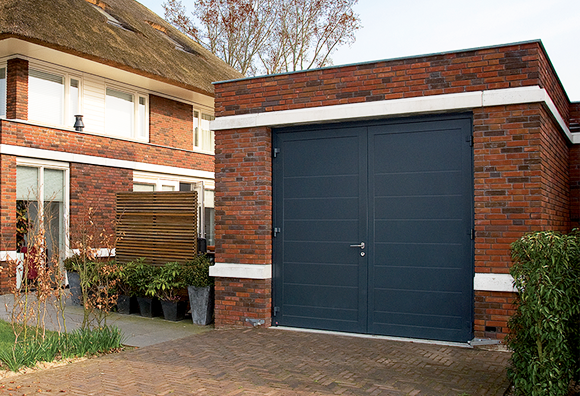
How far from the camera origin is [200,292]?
8.64 metres

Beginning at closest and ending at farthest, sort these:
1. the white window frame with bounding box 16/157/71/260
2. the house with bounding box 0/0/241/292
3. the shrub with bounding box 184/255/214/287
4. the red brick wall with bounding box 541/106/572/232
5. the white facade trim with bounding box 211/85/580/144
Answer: the white facade trim with bounding box 211/85/580/144 < the red brick wall with bounding box 541/106/572/232 < the shrub with bounding box 184/255/214/287 < the house with bounding box 0/0/241/292 < the white window frame with bounding box 16/157/71/260

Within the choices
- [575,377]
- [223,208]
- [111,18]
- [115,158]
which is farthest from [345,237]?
[111,18]

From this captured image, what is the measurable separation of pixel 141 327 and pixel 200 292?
3.39ft

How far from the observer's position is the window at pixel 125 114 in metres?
15.3

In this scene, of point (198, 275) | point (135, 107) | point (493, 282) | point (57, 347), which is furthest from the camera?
point (135, 107)

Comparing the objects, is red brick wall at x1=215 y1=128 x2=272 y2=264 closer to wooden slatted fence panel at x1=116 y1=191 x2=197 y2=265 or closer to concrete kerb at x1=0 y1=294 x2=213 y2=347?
wooden slatted fence panel at x1=116 y1=191 x2=197 y2=265

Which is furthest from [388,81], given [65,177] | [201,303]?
[65,177]

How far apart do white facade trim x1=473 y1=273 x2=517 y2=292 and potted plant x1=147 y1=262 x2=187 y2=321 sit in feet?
14.7

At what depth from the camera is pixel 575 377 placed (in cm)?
477

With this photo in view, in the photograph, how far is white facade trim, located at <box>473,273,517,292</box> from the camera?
260 inches

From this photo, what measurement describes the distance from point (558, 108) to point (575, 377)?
4555 millimetres

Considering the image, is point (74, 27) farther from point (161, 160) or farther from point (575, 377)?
point (575, 377)

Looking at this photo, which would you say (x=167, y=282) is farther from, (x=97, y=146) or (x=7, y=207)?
(x=97, y=146)

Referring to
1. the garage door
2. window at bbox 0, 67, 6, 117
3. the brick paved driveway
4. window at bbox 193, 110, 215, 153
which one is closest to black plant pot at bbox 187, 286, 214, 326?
the garage door
